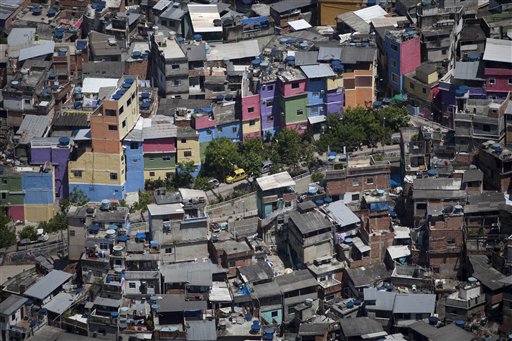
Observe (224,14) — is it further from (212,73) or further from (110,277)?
(110,277)

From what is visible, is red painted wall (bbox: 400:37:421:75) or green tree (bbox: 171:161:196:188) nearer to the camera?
green tree (bbox: 171:161:196:188)

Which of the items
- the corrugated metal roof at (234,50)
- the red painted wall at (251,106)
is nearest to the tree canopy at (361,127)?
the red painted wall at (251,106)

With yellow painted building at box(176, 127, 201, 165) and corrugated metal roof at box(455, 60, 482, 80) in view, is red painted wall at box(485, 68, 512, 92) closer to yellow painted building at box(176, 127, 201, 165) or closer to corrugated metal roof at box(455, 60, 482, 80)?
corrugated metal roof at box(455, 60, 482, 80)

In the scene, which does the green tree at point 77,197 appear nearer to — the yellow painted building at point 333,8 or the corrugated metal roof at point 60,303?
the corrugated metal roof at point 60,303

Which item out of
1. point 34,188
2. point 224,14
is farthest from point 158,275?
point 224,14

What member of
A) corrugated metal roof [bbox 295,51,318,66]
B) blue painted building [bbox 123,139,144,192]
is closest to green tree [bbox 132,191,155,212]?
blue painted building [bbox 123,139,144,192]

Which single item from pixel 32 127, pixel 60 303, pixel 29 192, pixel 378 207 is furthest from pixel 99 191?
pixel 378 207
